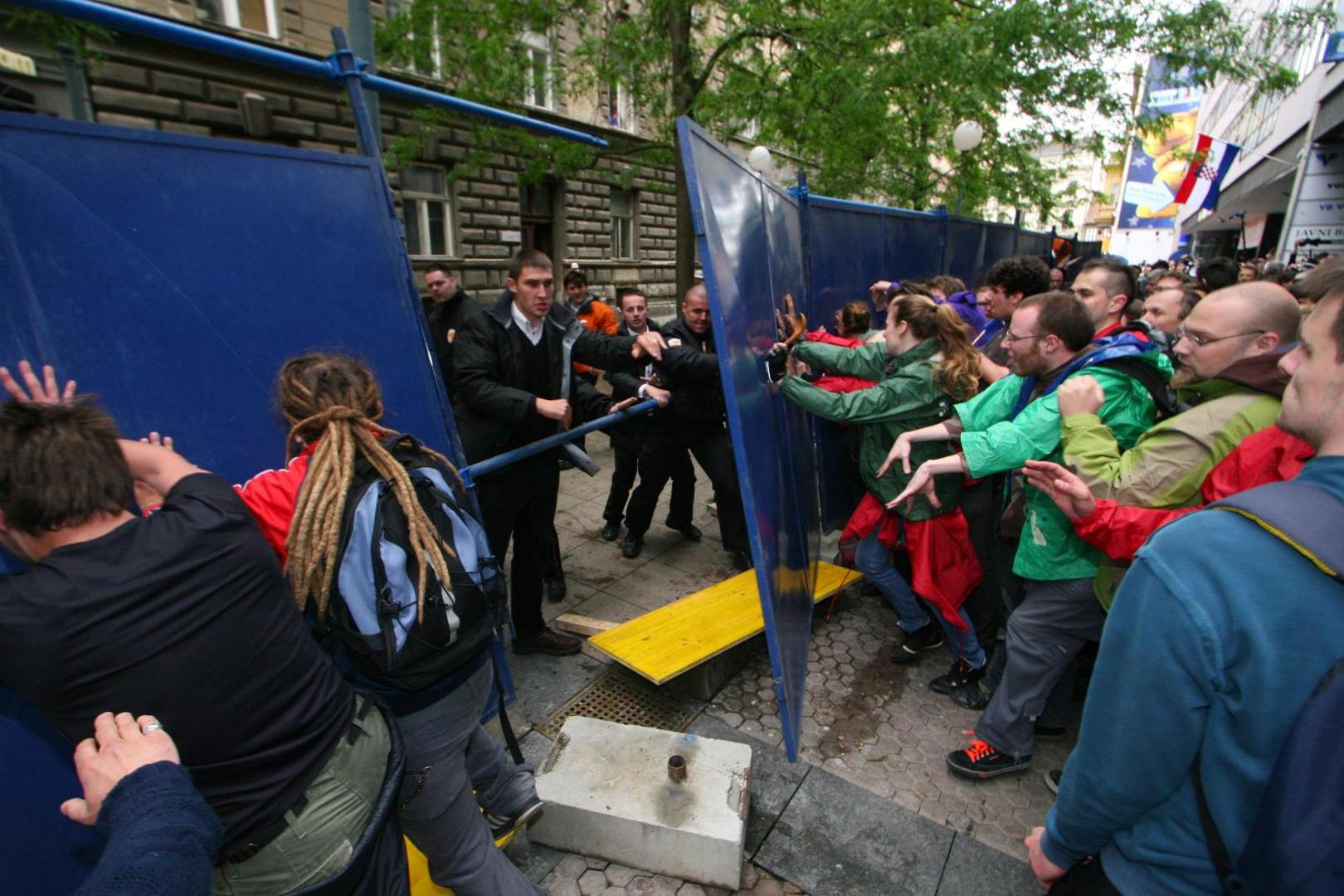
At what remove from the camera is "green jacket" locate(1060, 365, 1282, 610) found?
1.87m

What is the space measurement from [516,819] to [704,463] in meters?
2.65

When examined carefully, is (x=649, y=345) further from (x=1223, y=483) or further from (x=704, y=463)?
(x=1223, y=483)

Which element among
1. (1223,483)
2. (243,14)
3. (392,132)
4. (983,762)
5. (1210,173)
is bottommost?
(983,762)

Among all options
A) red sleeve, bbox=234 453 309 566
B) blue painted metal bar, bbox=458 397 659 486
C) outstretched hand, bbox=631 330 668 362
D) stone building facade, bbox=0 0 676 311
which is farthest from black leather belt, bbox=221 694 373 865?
stone building facade, bbox=0 0 676 311

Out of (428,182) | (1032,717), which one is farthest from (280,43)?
(1032,717)

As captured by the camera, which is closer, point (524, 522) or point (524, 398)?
point (524, 398)

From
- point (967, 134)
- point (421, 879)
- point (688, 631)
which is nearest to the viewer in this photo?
point (421, 879)

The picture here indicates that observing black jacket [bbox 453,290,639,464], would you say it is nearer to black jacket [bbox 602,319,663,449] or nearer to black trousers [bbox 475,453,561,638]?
black trousers [bbox 475,453,561,638]

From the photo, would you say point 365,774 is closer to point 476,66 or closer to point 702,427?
point 702,427

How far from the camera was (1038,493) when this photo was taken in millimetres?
2496

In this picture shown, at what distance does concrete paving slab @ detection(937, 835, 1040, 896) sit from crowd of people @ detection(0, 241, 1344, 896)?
0.36 m

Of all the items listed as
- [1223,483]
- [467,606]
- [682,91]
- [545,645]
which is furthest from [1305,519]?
[682,91]

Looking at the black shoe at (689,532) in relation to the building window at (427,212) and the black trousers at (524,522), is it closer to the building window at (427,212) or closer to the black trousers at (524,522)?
the black trousers at (524,522)

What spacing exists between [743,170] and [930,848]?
263 centimetres
